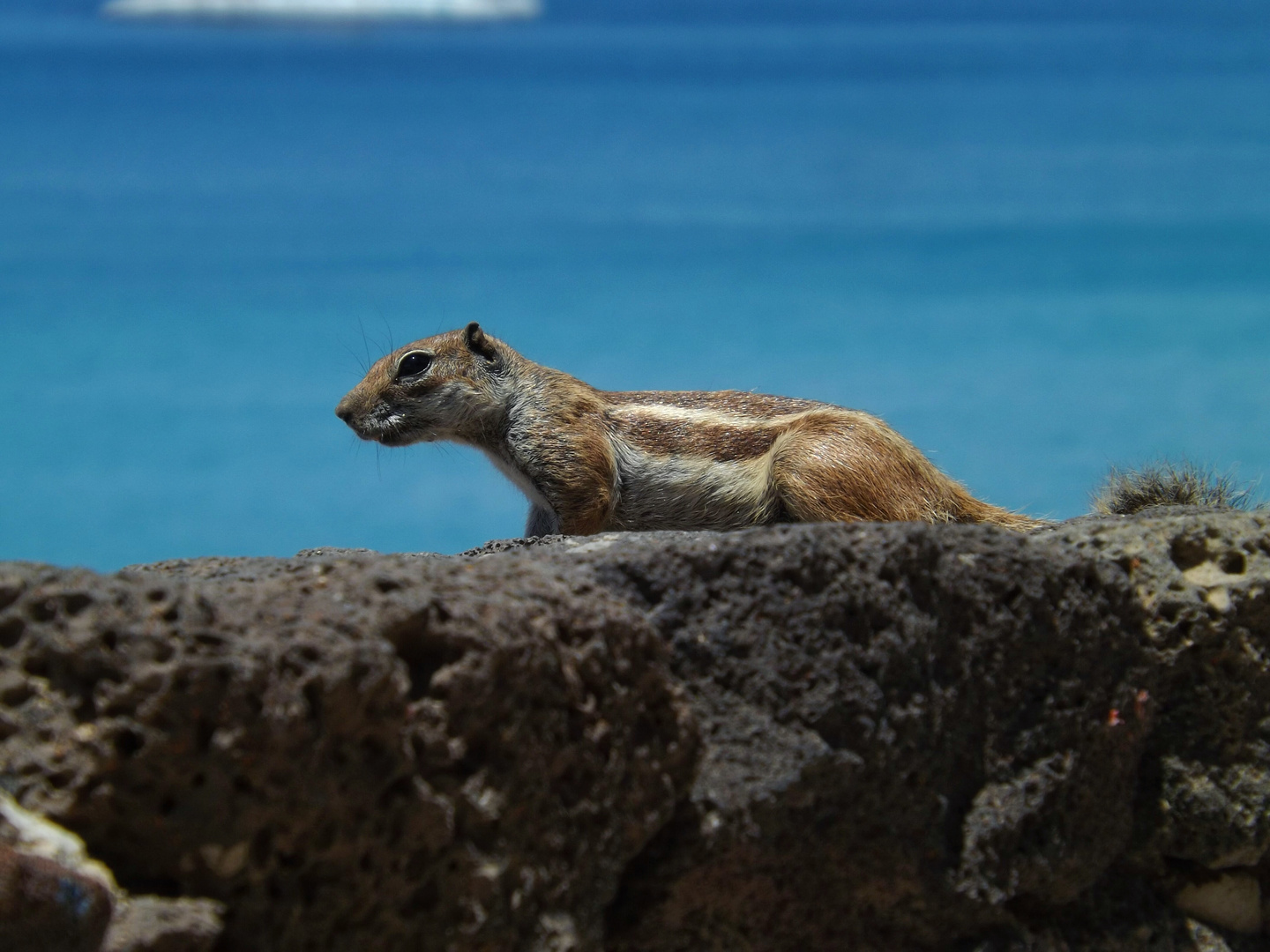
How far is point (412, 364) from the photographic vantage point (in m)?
5.24

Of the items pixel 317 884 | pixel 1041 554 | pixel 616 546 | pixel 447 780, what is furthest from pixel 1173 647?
pixel 317 884

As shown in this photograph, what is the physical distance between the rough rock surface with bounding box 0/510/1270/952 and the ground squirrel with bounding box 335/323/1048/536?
0.87 m

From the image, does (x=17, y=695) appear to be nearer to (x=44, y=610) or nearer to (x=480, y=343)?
(x=44, y=610)

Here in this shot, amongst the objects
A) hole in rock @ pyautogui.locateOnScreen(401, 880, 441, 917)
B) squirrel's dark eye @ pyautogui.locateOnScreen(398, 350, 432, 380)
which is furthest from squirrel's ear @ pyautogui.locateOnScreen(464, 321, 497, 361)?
hole in rock @ pyautogui.locateOnScreen(401, 880, 441, 917)

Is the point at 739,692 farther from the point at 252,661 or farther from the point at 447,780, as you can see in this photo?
the point at 252,661

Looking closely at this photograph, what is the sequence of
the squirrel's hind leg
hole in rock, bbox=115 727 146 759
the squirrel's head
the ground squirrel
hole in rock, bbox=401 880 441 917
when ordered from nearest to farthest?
1. hole in rock, bbox=115 727 146 759
2. hole in rock, bbox=401 880 441 917
3. the ground squirrel
4. the squirrel's hind leg
5. the squirrel's head

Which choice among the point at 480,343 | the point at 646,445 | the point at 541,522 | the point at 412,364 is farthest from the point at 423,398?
the point at 646,445

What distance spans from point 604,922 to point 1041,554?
1.36 metres

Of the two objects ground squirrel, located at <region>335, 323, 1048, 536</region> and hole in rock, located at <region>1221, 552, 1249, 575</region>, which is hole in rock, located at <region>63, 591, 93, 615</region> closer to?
ground squirrel, located at <region>335, 323, 1048, 536</region>

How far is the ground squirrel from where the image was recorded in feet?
14.3

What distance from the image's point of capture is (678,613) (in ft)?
8.68

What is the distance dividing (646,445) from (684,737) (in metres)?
2.53

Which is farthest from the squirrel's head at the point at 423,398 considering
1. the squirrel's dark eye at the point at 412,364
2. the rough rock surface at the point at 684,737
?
the rough rock surface at the point at 684,737

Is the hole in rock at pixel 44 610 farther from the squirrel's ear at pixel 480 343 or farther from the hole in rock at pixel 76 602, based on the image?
the squirrel's ear at pixel 480 343
